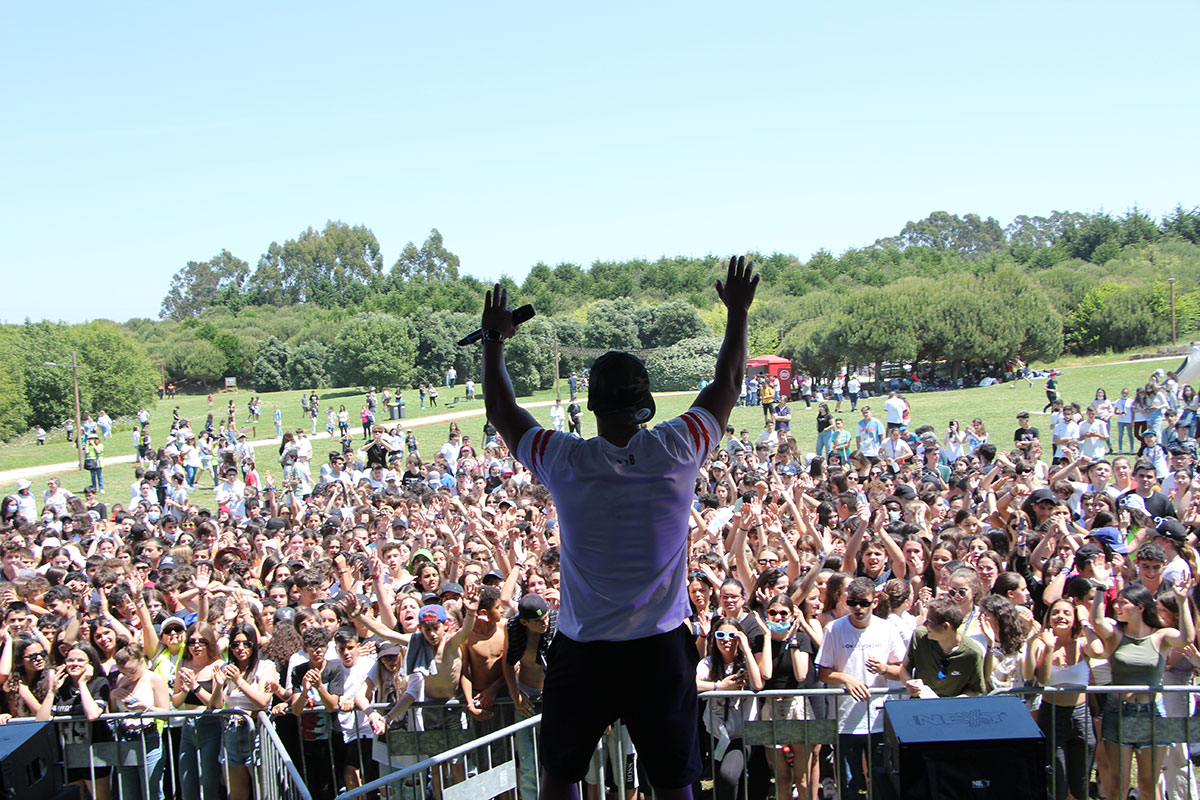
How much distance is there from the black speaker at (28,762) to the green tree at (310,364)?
77.1 metres

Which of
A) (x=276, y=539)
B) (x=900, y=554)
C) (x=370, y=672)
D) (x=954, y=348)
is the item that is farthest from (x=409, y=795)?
(x=954, y=348)

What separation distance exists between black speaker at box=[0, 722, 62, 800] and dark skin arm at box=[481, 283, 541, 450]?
186 centimetres

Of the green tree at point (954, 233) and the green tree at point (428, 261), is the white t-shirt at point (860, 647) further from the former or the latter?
the green tree at point (954, 233)

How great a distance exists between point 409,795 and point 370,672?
140 cm

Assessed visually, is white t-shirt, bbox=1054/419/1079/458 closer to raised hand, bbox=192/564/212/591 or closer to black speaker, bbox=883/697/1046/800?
raised hand, bbox=192/564/212/591

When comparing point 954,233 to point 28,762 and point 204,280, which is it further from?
point 28,762

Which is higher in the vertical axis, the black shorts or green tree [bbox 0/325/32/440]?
green tree [bbox 0/325/32/440]

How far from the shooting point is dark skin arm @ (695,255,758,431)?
2.48 metres

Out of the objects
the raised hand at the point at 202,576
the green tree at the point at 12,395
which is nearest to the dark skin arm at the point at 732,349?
the raised hand at the point at 202,576

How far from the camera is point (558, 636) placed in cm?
242

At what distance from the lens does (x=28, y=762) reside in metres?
3.08

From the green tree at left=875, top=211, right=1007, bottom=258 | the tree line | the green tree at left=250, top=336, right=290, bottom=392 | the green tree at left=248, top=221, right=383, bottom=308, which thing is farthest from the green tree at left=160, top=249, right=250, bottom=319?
the green tree at left=875, top=211, right=1007, bottom=258

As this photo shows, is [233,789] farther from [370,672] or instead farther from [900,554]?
[900,554]

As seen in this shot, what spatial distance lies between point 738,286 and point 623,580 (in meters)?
0.86
